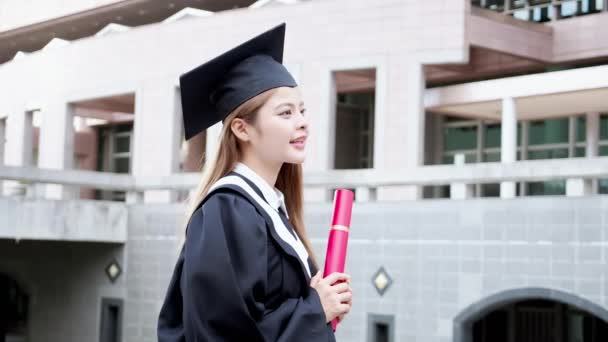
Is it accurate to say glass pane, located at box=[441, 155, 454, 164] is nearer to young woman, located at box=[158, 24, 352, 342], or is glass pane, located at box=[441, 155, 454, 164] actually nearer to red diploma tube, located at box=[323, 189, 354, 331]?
young woman, located at box=[158, 24, 352, 342]

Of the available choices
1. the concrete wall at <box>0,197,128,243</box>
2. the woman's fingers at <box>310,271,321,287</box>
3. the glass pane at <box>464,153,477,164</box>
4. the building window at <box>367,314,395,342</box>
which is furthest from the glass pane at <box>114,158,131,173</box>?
the woman's fingers at <box>310,271,321,287</box>

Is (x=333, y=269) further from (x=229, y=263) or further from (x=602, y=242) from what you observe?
(x=602, y=242)

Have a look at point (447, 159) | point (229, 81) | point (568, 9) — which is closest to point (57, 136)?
point (447, 159)

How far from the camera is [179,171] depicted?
21.2 meters

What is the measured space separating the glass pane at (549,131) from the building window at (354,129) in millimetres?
3759

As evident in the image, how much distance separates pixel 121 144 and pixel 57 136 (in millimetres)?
5290

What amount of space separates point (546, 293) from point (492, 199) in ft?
4.56

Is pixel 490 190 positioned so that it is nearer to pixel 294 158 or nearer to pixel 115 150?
pixel 115 150

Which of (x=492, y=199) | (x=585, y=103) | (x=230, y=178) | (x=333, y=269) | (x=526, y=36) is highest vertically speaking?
(x=526, y=36)

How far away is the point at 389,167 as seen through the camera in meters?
18.2

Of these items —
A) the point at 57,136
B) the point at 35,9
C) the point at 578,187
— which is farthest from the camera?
the point at 35,9

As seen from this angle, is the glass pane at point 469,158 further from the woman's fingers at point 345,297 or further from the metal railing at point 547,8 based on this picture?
the woman's fingers at point 345,297

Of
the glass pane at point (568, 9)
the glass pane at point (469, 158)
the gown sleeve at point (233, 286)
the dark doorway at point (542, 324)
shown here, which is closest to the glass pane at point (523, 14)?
the glass pane at point (568, 9)

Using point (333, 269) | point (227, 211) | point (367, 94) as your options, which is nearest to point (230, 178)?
point (227, 211)
